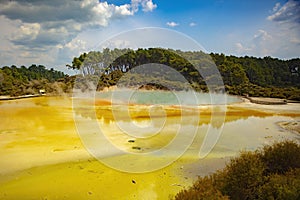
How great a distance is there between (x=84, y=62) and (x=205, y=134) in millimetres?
35110

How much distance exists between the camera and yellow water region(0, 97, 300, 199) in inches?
248

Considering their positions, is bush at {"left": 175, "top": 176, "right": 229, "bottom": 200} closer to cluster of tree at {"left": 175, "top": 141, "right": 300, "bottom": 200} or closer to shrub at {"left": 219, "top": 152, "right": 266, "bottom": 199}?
cluster of tree at {"left": 175, "top": 141, "right": 300, "bottom": 200}

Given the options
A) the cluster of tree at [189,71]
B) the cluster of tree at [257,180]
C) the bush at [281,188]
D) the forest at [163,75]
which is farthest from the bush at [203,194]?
the cluster of tree at [189,71]

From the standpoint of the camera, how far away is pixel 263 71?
52.5 m

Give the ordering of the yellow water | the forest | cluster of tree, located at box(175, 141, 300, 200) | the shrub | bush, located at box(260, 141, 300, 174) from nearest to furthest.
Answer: cluster of tree, located at box(175, 141, 300, 200)
the shrub
bush, located at box(260, 141, 300, 174)
the yellow water
the forest

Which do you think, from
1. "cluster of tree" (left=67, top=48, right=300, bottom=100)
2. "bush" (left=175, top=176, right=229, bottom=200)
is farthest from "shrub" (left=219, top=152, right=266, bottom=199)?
"cluster of tree" (left=67, top=48, right=300, bottom=100)

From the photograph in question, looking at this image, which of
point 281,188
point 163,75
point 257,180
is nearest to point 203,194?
point 281,188

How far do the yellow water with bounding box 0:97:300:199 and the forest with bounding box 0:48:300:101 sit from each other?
22.9 metres

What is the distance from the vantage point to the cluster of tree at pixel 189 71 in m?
39.9

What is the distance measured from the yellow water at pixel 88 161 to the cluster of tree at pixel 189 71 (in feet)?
82.3

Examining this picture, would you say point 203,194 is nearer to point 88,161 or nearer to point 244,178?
point 244,178

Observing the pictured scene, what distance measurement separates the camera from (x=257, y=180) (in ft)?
15.2

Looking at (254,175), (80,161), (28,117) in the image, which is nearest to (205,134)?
(80,161)

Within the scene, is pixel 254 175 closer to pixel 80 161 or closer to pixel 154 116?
pixel 80 161
